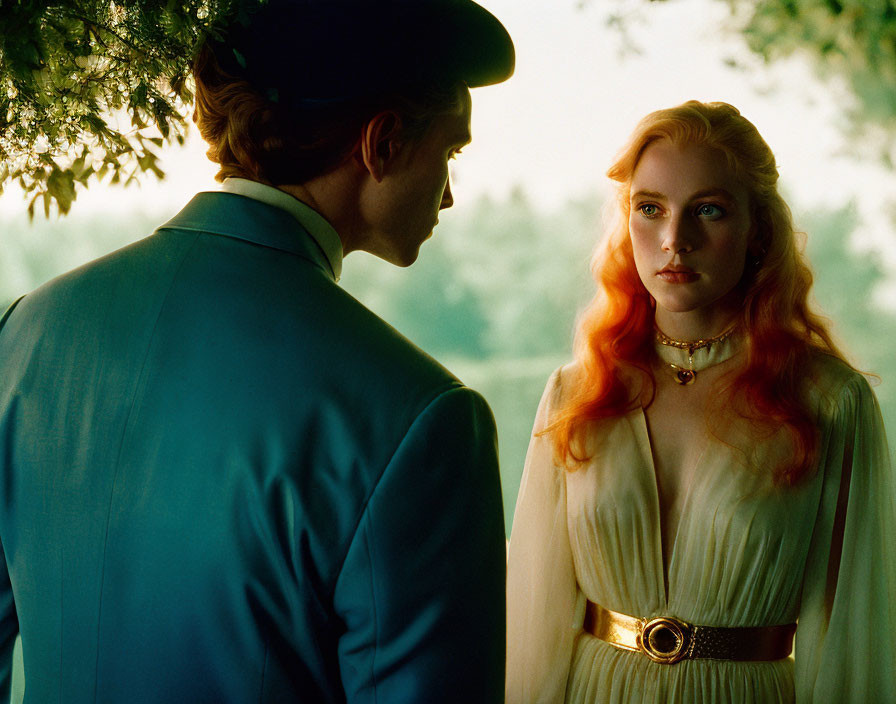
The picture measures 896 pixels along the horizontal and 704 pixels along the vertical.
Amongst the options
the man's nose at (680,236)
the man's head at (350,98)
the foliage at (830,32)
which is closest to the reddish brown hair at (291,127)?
the man's head at (350,98)

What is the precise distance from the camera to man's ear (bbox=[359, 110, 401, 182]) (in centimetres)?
86

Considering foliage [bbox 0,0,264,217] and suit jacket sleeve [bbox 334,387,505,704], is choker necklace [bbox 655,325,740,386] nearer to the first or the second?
suit jacket sleeve [bbox 334,387,505,704]

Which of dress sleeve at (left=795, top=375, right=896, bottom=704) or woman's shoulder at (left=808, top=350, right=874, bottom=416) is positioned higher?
woman's shoulder at (left=808, top=350, right=874, bottom=416)

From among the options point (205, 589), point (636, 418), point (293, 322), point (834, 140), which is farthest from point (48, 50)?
point (834, 140)

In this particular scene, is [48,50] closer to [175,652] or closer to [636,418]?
[175,652]

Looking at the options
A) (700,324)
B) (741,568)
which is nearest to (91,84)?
(700,324)

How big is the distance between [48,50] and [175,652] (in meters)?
0.72

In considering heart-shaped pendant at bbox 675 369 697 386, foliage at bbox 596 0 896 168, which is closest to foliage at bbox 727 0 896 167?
foliage at bbox 596 0 896 168

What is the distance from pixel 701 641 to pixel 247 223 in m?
1.04

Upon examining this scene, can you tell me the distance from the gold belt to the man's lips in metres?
0.58

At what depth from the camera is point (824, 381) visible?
56.7 inches

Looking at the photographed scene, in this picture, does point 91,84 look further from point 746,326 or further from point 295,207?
point 746,326

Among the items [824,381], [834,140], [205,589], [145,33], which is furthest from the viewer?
[834,140]

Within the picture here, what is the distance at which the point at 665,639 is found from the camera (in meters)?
1.40
